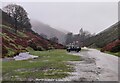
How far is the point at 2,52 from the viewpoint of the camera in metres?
56.5

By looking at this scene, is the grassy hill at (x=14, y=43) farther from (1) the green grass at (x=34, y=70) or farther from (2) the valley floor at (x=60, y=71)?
(2) the valley floor at (x=60, y=71)

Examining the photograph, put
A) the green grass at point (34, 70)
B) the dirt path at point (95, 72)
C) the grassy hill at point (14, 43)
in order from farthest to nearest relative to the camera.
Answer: the grassy hill at point (14, 43) → the green grass at point (34, 70) → the dirt path at point (95, 72)

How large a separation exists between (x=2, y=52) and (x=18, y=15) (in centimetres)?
6336

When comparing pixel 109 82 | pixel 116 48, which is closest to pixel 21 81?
pixel 109 82

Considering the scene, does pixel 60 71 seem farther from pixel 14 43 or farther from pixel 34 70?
pixel 14 43

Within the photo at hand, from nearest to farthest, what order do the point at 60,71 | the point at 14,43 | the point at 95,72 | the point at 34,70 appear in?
1. the point at 95,72
2. the point at 60,71
3. the point at 34,70
4. the point at 14,43

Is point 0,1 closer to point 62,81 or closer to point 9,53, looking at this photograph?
point 9,53

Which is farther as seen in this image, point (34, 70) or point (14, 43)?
point (14, 43)

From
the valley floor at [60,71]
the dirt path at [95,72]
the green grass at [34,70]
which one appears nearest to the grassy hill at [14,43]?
the green grass at [34,70]

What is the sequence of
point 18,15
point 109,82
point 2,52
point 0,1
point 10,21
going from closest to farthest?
point 109,82 → point 2,52 → point 18,15 → point 0,1 → point 10,21

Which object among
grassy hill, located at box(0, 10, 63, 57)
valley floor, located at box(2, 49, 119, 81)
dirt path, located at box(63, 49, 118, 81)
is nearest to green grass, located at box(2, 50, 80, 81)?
valley floor, located at box(2, 49, 119, 81)

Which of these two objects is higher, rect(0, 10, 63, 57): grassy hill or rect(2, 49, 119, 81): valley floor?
rect(0, 10, 63, 57): grassy hill

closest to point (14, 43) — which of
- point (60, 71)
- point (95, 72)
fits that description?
point (60, 71)

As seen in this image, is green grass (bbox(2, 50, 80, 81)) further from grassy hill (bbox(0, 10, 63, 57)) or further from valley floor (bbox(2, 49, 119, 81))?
grassy hill (bbox(0, 10, 63, 57))
